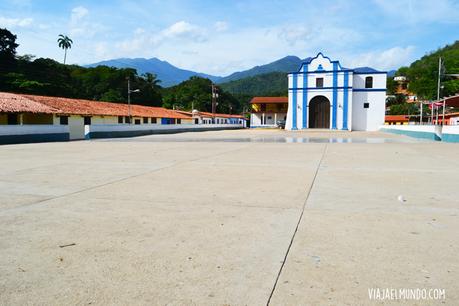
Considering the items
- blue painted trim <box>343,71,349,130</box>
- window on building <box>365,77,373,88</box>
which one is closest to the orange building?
blue painted trim <box>343,71,349,130</box>

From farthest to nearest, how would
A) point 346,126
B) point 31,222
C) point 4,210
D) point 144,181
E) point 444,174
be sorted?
point 346,126, point 444,174, point 144,181, point 4,210, point 31,222

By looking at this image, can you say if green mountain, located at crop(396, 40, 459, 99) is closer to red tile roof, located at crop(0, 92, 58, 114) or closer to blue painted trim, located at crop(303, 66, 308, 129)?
blue painted trim, located at crop(303, 66, 308, 129)

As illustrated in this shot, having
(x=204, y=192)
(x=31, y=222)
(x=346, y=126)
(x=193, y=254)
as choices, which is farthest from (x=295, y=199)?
(x=346, y=126)

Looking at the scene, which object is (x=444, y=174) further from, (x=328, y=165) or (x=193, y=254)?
(x=193, y=254)

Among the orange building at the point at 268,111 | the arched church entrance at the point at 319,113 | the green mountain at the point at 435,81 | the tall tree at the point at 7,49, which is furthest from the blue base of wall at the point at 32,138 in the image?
the green mountain at the point at 435,81

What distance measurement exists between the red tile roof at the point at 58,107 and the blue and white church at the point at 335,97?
2124 cm

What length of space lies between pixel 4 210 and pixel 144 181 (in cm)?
282

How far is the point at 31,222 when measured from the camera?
4562mm

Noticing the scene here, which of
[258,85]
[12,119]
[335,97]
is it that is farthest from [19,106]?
[258,85]

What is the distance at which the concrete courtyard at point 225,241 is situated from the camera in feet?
9.07

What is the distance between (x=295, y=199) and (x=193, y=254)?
2.76m

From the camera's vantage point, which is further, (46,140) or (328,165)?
(46,140)

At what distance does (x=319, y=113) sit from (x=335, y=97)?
3.64 meters

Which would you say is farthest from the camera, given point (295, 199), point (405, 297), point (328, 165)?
point (328, 165)
